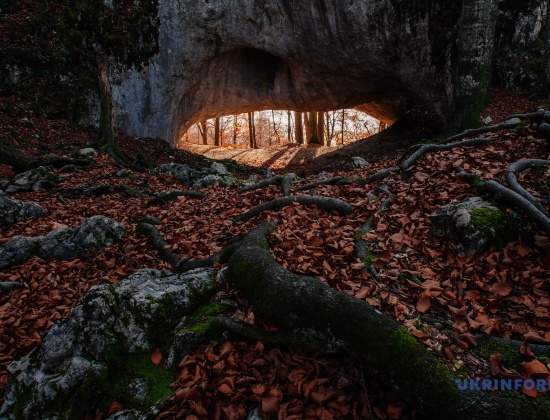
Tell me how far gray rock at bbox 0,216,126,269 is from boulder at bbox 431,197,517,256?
15.8ft

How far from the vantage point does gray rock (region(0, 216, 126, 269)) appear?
5109 mm

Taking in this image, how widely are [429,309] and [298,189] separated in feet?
12.1

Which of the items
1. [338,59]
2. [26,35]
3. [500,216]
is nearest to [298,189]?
[500,216]

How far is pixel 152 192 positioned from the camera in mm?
8516

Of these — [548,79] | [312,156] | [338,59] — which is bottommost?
[312,156]

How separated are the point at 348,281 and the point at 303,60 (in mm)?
15628

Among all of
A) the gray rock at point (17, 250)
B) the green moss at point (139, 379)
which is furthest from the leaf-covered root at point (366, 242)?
the gray rock at point (17, 250)

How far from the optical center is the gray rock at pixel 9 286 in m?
4.46

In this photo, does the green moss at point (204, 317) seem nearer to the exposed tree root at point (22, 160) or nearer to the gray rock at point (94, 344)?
the gray rock at point (94, 344)

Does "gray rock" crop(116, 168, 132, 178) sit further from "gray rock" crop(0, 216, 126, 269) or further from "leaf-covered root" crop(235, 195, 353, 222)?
"leaf-covered root" crop(235, 195, 353, 222)

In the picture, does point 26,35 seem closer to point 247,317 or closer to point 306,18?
point 306,18

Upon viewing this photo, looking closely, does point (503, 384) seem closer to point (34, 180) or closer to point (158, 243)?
→ point (158, 243)

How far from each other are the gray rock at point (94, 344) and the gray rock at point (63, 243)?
7.01 feet

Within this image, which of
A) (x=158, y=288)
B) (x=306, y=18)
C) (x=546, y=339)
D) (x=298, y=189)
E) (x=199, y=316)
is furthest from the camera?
(x=306, y=18)
